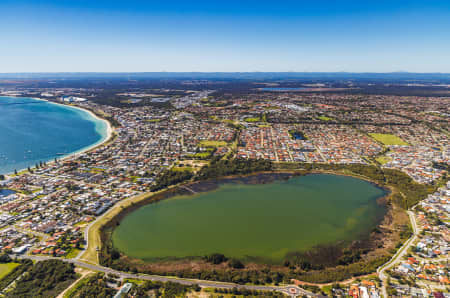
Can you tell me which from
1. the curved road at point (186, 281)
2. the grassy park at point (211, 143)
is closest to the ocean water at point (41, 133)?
the grassy park at point (211, 143)

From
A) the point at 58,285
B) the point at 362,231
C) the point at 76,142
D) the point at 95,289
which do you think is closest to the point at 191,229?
the point at 95,289

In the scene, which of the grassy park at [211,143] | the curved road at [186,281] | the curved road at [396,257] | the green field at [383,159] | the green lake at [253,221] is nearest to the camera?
the curved road at [186,281]

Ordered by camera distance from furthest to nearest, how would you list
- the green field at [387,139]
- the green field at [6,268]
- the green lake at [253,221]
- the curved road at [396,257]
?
the green field at [387,139] → the green lake at [253,221] → the green field at [6,268] → the curved road at [396,257]

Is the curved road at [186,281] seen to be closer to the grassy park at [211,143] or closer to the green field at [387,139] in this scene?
the grassy park at [211,143]

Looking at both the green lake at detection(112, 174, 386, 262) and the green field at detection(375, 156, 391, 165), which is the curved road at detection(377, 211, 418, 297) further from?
the green field at detection(375, 156, 391, 165)

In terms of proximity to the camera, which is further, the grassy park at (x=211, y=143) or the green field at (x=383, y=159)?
the grassy park at (x=211, y=143)

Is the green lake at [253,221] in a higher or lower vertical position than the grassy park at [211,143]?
lower
